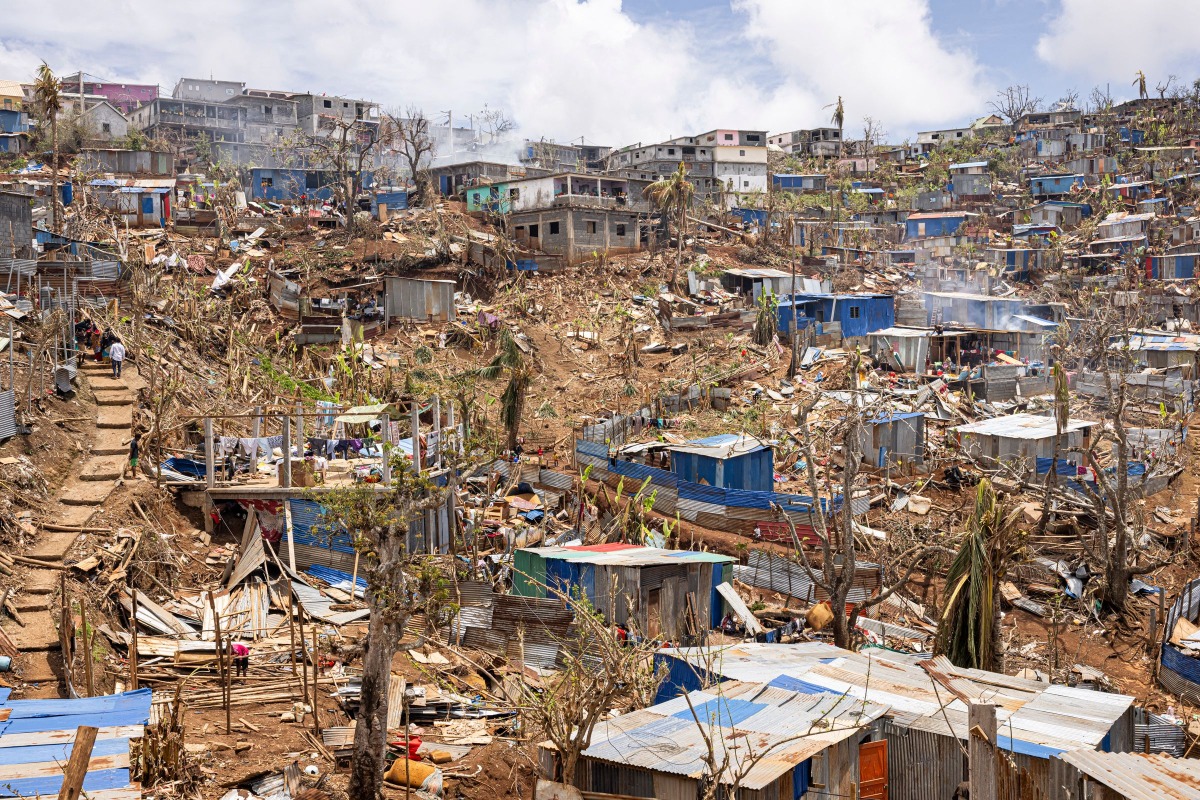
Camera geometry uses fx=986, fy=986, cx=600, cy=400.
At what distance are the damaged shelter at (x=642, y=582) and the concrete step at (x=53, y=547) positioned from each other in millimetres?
6768

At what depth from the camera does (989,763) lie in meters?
7.04

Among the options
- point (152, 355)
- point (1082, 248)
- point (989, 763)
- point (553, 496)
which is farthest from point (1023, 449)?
point (1082, 248)

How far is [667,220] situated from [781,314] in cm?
971

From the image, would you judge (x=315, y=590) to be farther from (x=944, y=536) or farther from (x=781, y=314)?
(x=781, y=314)

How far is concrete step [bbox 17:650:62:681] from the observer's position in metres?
11.9

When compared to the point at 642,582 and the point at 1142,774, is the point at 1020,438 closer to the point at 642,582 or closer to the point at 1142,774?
the point at 642,582

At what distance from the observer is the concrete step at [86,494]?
16.4m

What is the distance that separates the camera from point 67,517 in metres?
15.9

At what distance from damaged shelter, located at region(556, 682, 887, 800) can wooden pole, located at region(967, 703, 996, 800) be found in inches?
43.6

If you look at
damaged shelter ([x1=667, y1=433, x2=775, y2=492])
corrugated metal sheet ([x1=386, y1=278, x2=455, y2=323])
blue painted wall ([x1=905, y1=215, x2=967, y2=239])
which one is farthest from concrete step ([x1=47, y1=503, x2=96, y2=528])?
blue painted wall ([x1=905, y1=215, x2=967, y2=239])

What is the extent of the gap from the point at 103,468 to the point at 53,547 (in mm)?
3104

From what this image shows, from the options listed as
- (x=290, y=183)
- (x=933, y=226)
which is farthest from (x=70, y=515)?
(x=933, y=226)

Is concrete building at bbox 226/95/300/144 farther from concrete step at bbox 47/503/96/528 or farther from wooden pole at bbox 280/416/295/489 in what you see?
concrete step at bbox 47/503/96/528

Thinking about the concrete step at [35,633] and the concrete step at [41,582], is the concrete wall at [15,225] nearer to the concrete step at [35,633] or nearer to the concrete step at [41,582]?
the concrete step at [41,582]
